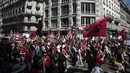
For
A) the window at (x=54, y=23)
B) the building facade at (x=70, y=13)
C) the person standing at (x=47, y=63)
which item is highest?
the building facade at (x=70, y=13)

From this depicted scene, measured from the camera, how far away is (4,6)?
72625 mm

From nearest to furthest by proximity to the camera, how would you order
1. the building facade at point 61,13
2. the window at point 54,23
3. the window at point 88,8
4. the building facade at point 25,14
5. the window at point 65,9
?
the building facade at point 61,13 < the window at point 88,8 < the window at point 65,9 < the window at point 54,23 < the building facade at point 25,14

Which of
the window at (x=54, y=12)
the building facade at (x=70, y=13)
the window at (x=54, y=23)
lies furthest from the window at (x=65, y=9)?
the window at (x=54, y=23)

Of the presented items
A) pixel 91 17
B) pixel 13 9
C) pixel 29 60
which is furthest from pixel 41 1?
pixel 29 60

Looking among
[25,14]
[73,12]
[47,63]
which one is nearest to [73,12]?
[73,12]

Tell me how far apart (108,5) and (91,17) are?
874cm

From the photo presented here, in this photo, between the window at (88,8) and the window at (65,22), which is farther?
the window at (65,22)

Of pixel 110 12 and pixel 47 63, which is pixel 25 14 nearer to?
pixel 110 12

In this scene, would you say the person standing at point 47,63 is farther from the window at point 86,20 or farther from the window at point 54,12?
the window at point 54,12

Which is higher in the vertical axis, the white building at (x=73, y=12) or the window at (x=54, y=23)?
the white building at (x=73, y=12)

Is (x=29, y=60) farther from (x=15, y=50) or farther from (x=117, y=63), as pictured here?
(x=15, y=50)

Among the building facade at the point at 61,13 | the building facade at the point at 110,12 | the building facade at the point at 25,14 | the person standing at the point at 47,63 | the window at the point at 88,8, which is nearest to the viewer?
the person standing at the point at 47,63

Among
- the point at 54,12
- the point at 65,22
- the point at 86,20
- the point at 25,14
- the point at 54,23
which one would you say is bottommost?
the point at 54,23

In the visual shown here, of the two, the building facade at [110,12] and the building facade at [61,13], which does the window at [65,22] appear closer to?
the building facade at [61,13]
